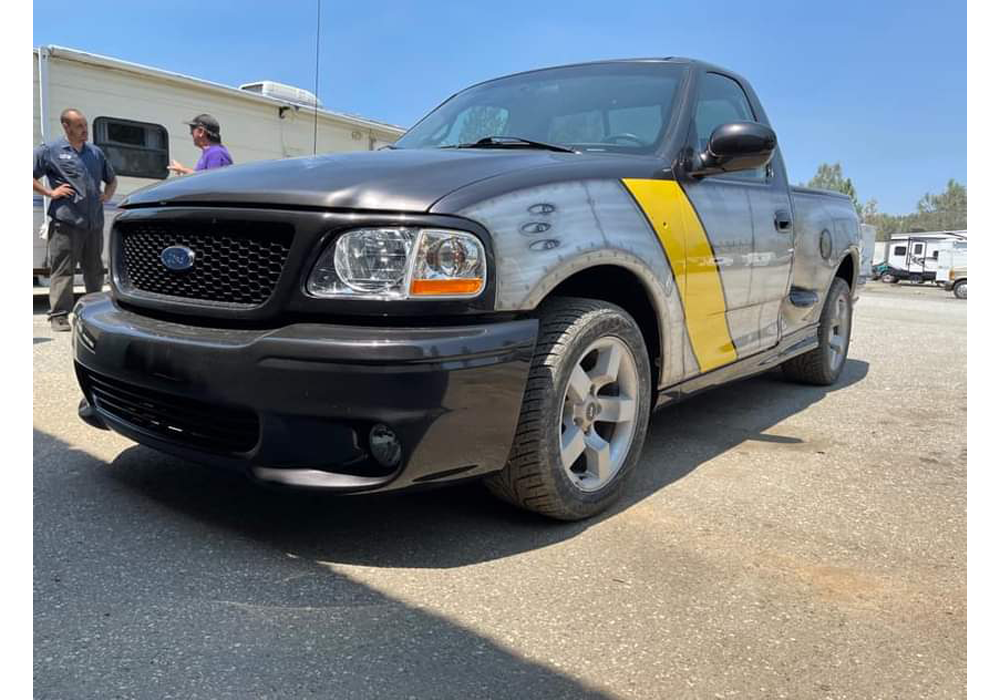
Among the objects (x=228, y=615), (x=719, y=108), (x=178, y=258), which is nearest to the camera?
(x=228, y=615)

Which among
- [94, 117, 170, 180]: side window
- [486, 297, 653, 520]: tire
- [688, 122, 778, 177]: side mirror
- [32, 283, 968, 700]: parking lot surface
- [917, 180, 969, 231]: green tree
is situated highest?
[917, 180, 969, 231]: green tree

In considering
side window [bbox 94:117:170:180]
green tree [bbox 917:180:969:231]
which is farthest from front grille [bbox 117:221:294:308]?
green tree [bbox 917:180:969:231]

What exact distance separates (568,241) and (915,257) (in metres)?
38.0

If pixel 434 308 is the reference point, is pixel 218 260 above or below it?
above

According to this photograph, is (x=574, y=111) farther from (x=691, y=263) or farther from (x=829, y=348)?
(x=829, y=348)

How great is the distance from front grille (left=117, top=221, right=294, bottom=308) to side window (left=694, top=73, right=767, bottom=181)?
1.91 meters

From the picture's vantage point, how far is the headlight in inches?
83.2

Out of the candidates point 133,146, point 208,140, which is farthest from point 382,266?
point 133,146

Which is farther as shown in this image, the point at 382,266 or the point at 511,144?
the point at 511,144

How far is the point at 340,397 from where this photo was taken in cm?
204

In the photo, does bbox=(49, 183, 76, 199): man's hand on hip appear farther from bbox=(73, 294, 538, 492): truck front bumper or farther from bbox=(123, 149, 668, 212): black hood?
bbox=(73, 294, 538, 492): truck front bumper

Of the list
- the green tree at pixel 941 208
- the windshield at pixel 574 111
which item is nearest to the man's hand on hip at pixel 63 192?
the windshield at pixel 574 111

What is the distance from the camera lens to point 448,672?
5.75 feet
